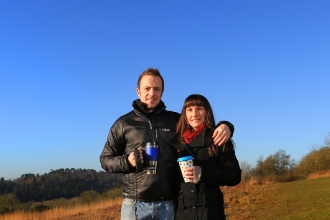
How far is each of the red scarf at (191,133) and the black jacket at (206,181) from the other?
0.05 metres

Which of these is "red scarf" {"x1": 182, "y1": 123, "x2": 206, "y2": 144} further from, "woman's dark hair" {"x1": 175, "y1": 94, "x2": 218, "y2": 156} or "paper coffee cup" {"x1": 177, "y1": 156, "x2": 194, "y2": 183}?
"paper coffee cup" {"x1": 177, "y1": 156, "x2": 194, "y2": 183}

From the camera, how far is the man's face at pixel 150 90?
348 centimetres

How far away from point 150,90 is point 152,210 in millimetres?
1096

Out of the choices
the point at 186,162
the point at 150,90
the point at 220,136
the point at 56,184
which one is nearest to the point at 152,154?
the point at 186,162

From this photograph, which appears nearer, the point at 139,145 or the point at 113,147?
the point at 139,145

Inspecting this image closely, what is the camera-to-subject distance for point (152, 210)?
3258mm

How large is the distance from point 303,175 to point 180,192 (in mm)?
51080

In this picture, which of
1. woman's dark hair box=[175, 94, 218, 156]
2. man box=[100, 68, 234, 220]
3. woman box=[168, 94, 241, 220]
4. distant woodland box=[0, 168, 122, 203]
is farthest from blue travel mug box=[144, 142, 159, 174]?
distant woodland box=[0, 168, 122, 203]

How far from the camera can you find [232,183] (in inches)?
125

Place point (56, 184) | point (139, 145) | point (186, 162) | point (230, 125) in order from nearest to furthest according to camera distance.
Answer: point (186, 162), point (230, 125), point (139, 145), point (56, 184)

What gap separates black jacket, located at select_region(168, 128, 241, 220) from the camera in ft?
10.0

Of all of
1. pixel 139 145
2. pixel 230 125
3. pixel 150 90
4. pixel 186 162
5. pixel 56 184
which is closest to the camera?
pixel 186 162

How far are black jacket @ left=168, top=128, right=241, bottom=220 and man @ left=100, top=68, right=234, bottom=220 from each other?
15cm

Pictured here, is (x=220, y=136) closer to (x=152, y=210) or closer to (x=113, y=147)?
(x=152, y=210)
